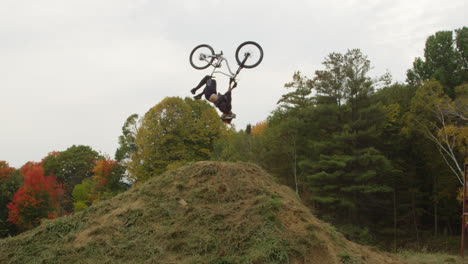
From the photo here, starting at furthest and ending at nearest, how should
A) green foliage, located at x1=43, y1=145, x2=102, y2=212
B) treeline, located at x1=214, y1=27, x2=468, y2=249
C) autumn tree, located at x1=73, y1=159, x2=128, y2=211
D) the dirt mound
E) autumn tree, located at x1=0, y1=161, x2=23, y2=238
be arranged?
1. green foliage, located at x1=43, y1=145, x2=102, y2=212
2. autumn tree, located at x1=73, y1=159, x2=128, y2=211
3. autumn tree, located at x1=0, y1=161, x2=23, y2=238
4. treeline, located at x1=214, y1=27, x2=468, y2=249
5. the dirt mound

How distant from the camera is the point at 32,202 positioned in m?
33.0

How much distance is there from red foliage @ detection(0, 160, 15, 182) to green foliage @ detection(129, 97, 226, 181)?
49.7 ft

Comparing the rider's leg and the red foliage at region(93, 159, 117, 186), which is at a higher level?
the rider's leg

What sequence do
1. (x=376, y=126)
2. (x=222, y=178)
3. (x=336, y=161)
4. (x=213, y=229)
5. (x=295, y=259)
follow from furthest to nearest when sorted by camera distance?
(x=376, y=126) < (x=336, y=161) < (x=222, y=178) < (x=213, y=229) < (x=295, y=259)

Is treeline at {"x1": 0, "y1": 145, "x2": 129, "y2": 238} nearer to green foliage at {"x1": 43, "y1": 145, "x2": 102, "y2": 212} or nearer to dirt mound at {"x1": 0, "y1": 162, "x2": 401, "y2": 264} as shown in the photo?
green foliage at {"x1": 43, "y1": 145, "x2": 102, "y2": 212}

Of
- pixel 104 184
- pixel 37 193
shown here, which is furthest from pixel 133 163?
pixel 37 193

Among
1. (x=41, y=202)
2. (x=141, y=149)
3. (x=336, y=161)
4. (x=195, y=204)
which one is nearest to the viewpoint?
(x=195, y=204)

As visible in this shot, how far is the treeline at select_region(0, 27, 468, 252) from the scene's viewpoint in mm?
22266

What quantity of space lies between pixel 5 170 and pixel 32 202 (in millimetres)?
6193

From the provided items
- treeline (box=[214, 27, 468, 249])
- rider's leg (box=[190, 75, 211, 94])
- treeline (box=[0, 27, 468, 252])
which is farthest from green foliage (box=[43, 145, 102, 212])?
rider's leg (box=[190, 75, 211, 94])

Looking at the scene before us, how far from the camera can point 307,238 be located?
902cm

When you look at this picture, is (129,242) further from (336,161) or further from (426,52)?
(426,52)

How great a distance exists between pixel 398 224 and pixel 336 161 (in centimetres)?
841

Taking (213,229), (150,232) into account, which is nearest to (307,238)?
(213,229)
